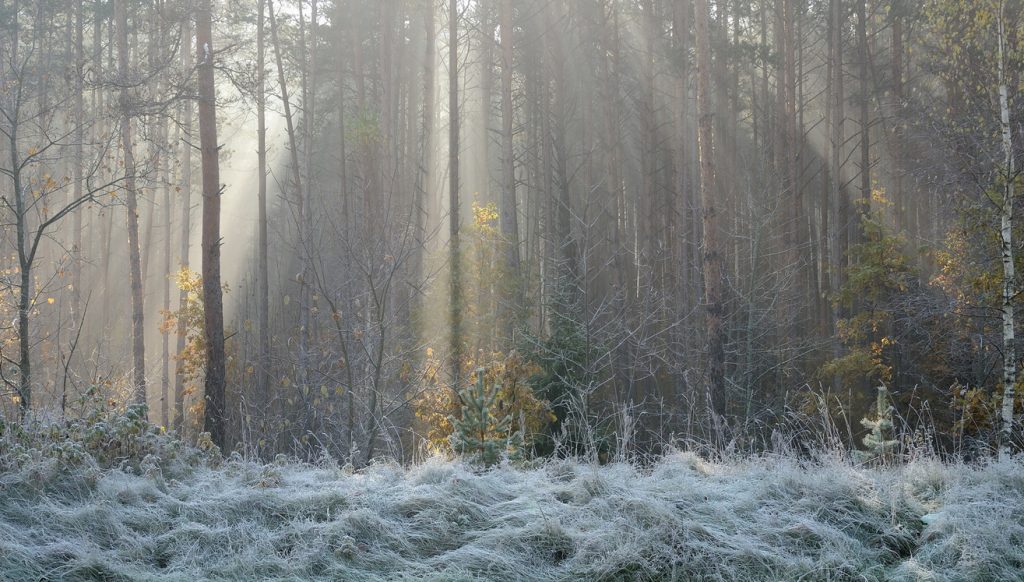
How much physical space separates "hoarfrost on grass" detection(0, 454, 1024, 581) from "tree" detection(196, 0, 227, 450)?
5884mm

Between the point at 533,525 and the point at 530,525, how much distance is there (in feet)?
0.06

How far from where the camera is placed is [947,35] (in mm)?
11203

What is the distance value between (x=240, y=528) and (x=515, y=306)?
34.6ft

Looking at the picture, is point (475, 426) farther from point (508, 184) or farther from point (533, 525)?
point (508, 184)

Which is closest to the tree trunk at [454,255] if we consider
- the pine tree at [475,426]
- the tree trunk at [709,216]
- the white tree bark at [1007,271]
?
the tree trunk at [709,216]

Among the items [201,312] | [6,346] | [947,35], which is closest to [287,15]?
[201,312]

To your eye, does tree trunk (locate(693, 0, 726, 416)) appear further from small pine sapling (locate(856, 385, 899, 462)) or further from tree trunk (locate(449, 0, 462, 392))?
small pine sapling (locate(856, 385, 899, 462))

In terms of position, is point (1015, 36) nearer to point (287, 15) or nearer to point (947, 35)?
point (947, 35)

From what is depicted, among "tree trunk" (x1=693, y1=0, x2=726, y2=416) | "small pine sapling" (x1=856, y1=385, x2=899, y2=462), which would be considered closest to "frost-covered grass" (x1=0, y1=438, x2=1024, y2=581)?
"small pine sapling" (x1=856, y1=385, x2=899, y2=462)

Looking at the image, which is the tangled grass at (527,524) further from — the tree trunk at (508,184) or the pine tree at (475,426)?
the tree trunk at (508,184)

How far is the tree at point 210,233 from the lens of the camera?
38.2ft

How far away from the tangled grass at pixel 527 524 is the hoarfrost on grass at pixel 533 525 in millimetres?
11

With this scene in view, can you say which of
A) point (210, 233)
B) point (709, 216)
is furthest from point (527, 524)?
point (709, 216)

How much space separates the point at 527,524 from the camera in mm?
4910
